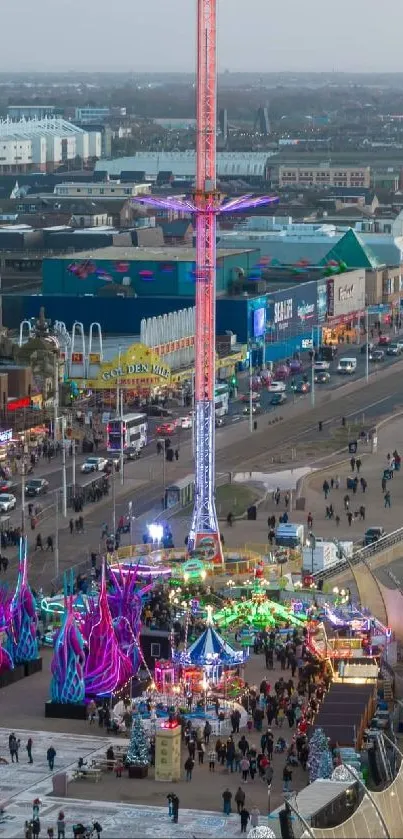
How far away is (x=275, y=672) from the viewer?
2912 cm

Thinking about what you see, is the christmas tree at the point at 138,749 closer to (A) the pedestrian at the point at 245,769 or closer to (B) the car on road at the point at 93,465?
(A) the pedestrian at the point at 245,769

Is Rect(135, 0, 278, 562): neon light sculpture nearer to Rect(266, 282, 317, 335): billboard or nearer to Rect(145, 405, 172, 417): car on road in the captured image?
Rect(145, 405, 172, 417): car on road

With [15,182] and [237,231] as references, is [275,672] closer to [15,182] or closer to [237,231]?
[237,231]

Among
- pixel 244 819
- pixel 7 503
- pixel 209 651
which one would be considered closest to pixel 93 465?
pixel 7 503

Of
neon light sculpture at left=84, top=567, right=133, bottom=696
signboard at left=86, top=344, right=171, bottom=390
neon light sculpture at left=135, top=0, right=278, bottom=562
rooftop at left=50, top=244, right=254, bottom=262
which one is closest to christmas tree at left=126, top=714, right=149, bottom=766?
neon light sculpture at left=84, top=567, right=133, bottom=696

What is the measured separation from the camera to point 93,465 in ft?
143

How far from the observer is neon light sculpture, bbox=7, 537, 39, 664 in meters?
29.0

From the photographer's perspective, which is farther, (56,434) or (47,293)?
(47,293)

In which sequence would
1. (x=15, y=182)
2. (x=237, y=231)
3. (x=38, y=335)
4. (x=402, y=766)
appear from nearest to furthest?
(x=402, y=766) → (x=38, y=335) → (x=237, y=231) → (x=15, y=182)

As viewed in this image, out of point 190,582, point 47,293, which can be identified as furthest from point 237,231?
point 190,582

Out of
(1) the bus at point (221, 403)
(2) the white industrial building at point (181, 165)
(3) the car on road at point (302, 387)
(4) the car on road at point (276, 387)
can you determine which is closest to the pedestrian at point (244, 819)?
(1) the bus at point (221, 403)

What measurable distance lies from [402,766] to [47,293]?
4427 cm

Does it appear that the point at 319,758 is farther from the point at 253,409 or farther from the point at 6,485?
the point at 253,409

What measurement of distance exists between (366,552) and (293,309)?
29792 millimetres
